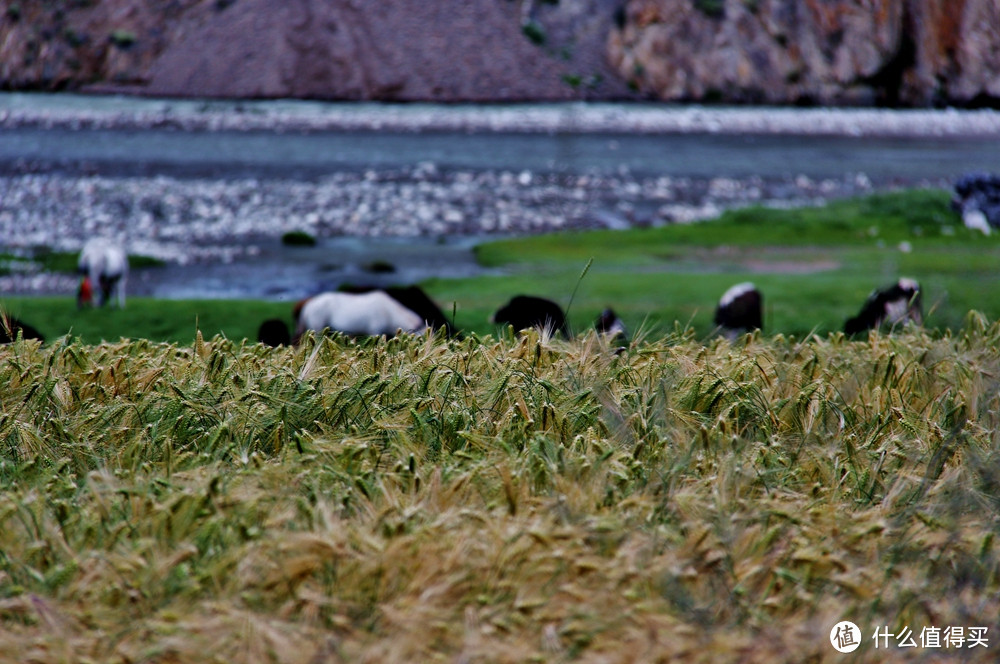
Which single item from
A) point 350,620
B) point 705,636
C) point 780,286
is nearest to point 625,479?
point 705,636

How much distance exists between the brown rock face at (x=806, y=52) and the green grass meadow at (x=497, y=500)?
9.98 m

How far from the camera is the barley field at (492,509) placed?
261 centimetres

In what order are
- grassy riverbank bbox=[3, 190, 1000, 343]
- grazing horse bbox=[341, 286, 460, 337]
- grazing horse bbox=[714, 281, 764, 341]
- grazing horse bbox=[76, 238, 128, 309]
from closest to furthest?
grazing horse bbox=[341, 286, 460, 337], grazing horse bbox=[714, 281, 764, 341], grassy riverbank bbox=[3, 190, 1000, 343], grazing horse bbox=[76, 238, 128, 309]

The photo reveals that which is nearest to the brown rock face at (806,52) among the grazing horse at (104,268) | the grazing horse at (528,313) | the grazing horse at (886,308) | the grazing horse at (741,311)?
the grazing horse at (886,308)

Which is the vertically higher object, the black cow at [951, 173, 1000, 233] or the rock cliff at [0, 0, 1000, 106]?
the rock cliff at [0, 0, 1000, 106]

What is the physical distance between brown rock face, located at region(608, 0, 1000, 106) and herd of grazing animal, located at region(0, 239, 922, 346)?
26.0ft

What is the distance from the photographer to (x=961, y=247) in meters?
11.2

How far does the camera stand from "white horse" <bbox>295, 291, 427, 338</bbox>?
6480mm

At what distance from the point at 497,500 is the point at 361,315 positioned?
3526mm

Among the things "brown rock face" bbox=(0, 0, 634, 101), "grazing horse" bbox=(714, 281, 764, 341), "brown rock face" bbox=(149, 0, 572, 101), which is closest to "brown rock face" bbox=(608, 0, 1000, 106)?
"brown rock face" bbox=(0, 0, 634, 101)

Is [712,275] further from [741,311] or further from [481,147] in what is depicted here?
[481,147]

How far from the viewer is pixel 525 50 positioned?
1775cm

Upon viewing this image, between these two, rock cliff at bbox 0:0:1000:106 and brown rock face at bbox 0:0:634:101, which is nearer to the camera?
brown rock face at bbox 0:0:634:101

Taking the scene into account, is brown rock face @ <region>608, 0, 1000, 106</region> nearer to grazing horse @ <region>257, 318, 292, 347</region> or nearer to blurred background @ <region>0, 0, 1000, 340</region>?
blurred background @ <region>0, 0, 1000, 340</region>
